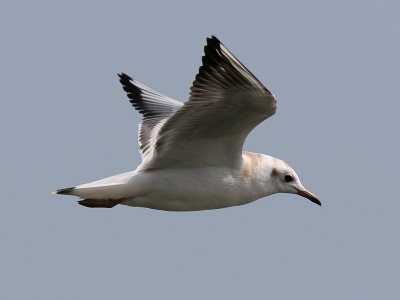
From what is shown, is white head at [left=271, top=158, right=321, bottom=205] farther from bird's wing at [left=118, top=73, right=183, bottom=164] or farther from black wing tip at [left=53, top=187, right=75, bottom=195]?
black wing tip at [left=53, top=187, right=75, bottom=195]

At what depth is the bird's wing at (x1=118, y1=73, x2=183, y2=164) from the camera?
12469 mm

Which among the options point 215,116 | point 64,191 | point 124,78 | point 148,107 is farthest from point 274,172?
point 124,78

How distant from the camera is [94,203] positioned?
10992 millimetres

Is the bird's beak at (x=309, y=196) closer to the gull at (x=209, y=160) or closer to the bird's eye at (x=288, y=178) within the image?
the gull at (x=209, y=160)

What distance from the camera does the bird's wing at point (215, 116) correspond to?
32.1 ft

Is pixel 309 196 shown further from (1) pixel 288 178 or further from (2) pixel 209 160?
(2) pixel 209 160

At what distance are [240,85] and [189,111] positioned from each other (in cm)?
66

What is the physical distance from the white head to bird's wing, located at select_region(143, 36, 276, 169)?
63cm

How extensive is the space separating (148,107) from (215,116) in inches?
126

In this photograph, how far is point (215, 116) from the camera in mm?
10211

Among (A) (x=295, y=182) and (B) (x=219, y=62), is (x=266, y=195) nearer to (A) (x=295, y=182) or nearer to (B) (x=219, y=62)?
(A) (x=295, y=182)

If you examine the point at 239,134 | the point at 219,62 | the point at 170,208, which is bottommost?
the point at 170,208

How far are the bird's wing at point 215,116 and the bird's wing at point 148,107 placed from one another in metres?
1.36

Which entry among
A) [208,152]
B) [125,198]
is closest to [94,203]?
[125,198]
